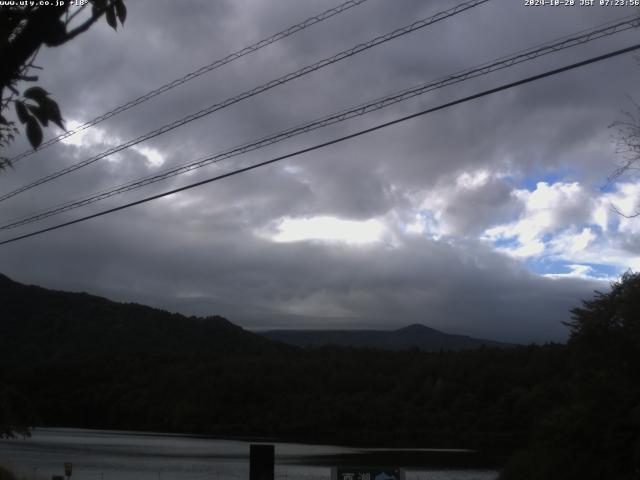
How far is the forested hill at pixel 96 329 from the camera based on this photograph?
377 feet

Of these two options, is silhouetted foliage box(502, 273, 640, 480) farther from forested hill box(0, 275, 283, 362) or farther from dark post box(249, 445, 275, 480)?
forested hill box(0, 275, 283, 362)

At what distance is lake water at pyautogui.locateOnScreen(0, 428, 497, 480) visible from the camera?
45.1 meters

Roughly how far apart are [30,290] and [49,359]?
1397 cm

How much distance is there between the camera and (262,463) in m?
12.2

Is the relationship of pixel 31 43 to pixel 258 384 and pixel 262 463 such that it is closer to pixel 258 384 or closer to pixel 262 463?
pixel 262 463

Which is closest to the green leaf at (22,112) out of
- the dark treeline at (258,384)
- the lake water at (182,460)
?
the lake water at (182,460)

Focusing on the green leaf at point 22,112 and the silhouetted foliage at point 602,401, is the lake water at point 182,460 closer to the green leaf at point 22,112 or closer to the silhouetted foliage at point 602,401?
the silhouetted foliage at point 602,401

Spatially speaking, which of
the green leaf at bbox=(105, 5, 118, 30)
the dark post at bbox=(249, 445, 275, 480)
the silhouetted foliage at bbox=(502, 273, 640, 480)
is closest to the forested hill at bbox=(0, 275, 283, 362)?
the silhouetted foliage at bbox=(502, 273, 640, 480)

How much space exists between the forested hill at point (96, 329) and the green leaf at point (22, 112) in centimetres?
10913

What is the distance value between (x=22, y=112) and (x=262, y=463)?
29.8ft

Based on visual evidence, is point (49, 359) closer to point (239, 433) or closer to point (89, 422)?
point (89, 422)

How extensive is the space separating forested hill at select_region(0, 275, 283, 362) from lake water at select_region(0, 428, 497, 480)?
3538 cm

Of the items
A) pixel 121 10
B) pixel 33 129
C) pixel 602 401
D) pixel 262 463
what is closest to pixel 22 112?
pixel 33 129

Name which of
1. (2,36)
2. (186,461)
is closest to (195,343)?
(186,461)
